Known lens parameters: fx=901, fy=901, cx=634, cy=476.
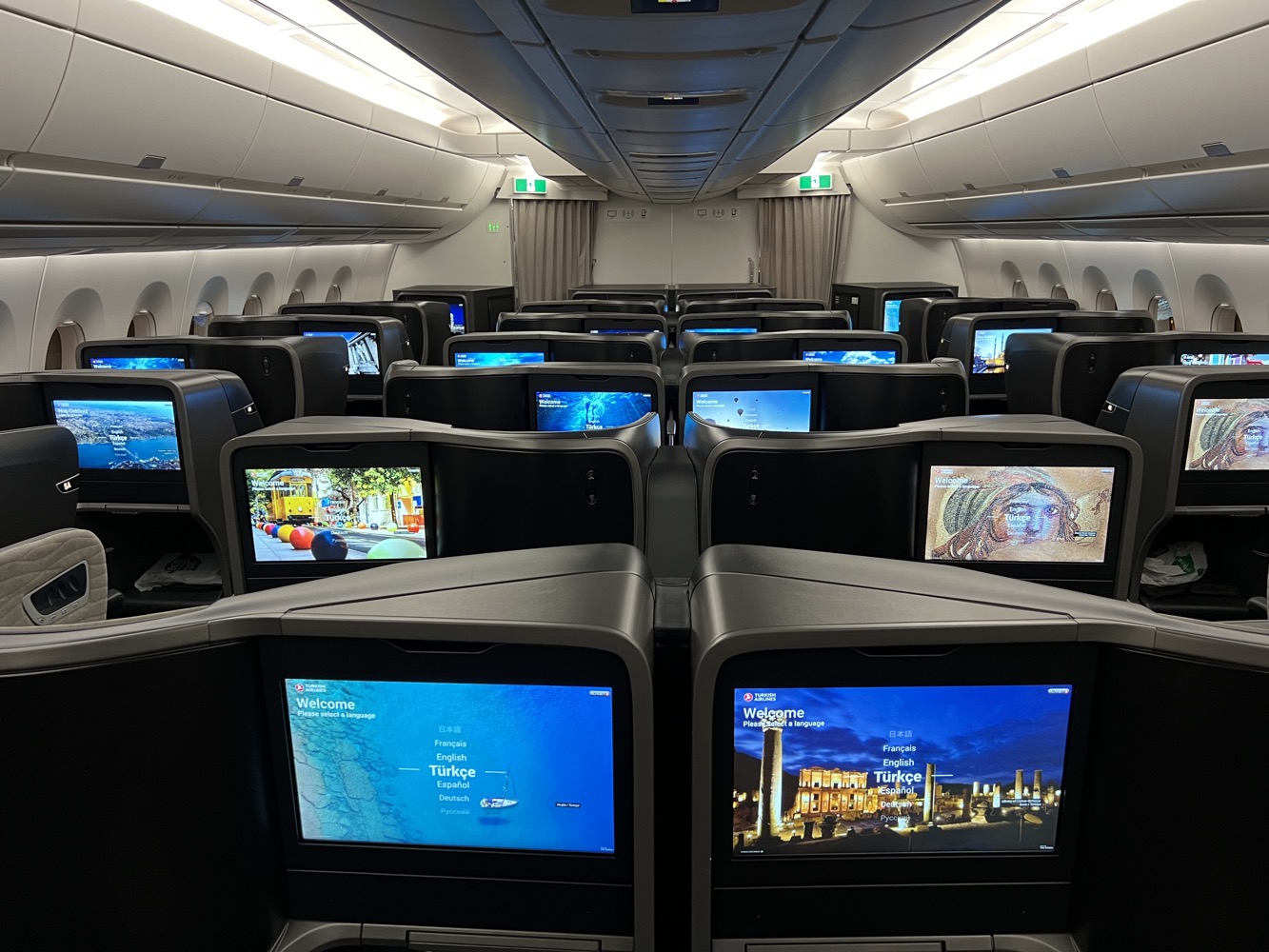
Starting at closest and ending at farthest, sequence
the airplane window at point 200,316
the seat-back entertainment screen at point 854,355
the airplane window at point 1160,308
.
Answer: the seat-back entertainment screen at point 854,355 → the airplane window at point 1160,308 → the airplane window at point 200,316

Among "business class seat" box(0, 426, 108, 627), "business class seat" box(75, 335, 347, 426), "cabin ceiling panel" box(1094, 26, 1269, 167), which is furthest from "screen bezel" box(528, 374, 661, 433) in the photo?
"cabin ceiling panel" box(1094, 26, 1269, 167)

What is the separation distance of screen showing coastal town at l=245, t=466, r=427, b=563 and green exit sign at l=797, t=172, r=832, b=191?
1443 cm

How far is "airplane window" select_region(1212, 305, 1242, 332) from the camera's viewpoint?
8.49 m

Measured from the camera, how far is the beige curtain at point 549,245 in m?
15.9

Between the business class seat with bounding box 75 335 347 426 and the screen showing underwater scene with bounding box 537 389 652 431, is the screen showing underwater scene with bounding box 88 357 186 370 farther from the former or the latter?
the screen showing underwater scene with bounding box 537 389 652 431

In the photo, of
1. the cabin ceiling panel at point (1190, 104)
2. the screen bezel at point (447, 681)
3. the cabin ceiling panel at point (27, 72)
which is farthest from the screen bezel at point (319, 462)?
the cabin ceiling panel at point (1190, 104)

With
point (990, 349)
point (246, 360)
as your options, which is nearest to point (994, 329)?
point (990, 349)

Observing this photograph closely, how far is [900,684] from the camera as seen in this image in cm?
125

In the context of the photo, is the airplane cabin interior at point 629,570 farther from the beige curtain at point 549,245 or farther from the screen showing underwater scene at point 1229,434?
the beige curtain at point 549,245

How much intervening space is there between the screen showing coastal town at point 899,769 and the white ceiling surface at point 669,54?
2130 millimetres

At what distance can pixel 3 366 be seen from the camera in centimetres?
661

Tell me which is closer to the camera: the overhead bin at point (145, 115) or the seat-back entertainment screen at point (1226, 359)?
the overhead bin at point (145, 115)

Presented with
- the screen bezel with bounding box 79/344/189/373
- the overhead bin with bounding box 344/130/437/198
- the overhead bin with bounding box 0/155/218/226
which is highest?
the overhead bin with bounding box 344/130/437/198

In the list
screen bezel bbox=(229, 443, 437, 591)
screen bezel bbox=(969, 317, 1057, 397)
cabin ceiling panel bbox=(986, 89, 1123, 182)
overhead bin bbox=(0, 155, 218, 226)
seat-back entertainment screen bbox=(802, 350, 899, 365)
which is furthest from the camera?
screen bezel bbox=(969, 317, 1057, 397)
